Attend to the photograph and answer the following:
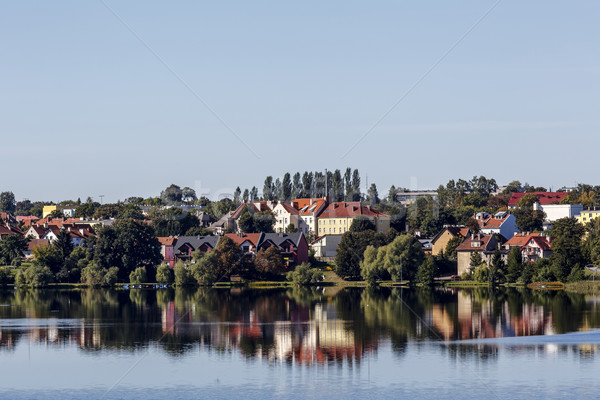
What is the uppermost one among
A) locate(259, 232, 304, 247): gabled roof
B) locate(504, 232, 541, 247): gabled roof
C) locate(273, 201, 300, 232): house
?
locate(273, 201, 300, 232): house

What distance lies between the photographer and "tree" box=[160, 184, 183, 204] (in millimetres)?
187587

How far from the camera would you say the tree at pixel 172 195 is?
188 metres

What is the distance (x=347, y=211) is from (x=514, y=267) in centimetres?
3703

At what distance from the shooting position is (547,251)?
7956 centimetres

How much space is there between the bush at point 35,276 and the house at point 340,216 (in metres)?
37.3

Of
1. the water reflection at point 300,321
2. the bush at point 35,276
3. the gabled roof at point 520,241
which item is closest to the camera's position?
the water reflection at point 300,321

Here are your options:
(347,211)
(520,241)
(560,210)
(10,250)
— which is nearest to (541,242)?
(520,241)

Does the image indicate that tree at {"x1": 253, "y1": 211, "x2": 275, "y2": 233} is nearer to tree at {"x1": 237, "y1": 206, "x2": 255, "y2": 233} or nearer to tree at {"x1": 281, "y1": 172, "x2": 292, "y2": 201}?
tree at {"x1": 237, "y1": 206, "x2": 255, "y2": 233}

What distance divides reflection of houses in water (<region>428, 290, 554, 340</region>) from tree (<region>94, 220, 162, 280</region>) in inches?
1325

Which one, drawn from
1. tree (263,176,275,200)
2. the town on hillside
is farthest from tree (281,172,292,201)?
the town on hillside

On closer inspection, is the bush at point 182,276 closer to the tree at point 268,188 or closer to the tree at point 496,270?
the tree at point 496,270

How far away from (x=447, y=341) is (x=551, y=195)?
114 m

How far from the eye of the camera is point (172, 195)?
618 ft

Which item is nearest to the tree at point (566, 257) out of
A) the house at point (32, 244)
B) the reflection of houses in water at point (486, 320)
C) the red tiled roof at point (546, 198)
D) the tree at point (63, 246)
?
the reflection of houses in water at point (486, 320)
